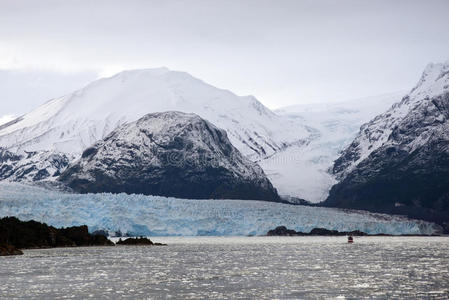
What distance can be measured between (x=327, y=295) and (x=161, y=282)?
1714cm

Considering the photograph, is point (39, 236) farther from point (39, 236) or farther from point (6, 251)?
point (6, 251)

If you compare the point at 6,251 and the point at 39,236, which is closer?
the point at 6,251

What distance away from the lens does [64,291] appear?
194 ft

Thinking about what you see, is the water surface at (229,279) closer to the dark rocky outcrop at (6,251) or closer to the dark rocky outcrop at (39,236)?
the dark rocky outcrop at (6,251)

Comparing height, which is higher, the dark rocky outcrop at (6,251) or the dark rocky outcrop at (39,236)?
the dark rocky outcrop at (39,236)

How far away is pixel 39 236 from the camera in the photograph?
14988 cm

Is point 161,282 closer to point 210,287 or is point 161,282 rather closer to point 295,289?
point 210,287

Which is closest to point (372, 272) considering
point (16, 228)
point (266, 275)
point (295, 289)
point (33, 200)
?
point (266, 275)

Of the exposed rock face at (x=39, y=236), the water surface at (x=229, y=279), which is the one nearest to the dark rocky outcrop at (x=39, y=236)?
the exposed rock face at (x=39, y=236)

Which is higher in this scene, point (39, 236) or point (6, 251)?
point (39, 236)

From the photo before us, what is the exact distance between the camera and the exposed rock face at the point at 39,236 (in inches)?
5541

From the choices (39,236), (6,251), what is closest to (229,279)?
(6,251)

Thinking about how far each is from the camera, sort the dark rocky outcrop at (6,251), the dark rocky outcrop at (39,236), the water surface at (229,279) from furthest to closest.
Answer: the dark rocky outcrop at (39,236)
the dark rocky outcrop at (6,251)
the water surface at (229,279)

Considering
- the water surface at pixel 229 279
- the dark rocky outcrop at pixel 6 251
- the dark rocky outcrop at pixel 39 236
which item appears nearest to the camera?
the water surface at pixel 229 279
